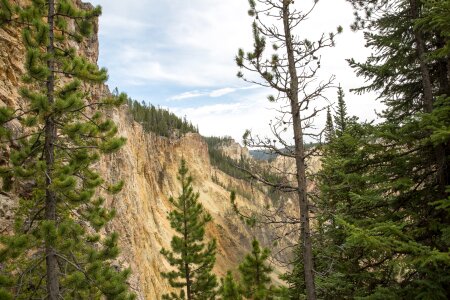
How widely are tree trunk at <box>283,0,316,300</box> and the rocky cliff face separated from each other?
3.59 ft

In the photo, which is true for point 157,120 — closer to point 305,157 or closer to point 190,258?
point 190,258

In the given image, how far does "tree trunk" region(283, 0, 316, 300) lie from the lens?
23.4 ft

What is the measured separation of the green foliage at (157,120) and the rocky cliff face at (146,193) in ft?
18.9

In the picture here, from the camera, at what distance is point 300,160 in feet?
24.1

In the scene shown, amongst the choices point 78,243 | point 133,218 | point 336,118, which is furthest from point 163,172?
point 78,243

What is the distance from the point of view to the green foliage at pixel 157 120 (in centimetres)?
7119

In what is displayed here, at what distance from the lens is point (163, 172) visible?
56562mm

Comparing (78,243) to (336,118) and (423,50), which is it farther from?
(336,118)

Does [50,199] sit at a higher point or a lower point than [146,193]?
lower

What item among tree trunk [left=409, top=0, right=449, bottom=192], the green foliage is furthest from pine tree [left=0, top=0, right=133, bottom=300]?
the green foliage

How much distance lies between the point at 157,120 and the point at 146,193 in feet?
134

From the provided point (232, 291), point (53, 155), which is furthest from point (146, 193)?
point (53, 155)

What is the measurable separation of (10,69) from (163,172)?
142 feet

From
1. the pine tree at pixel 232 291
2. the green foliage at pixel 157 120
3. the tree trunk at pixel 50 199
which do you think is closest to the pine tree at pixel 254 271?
the pine tree at pixel 232 291
